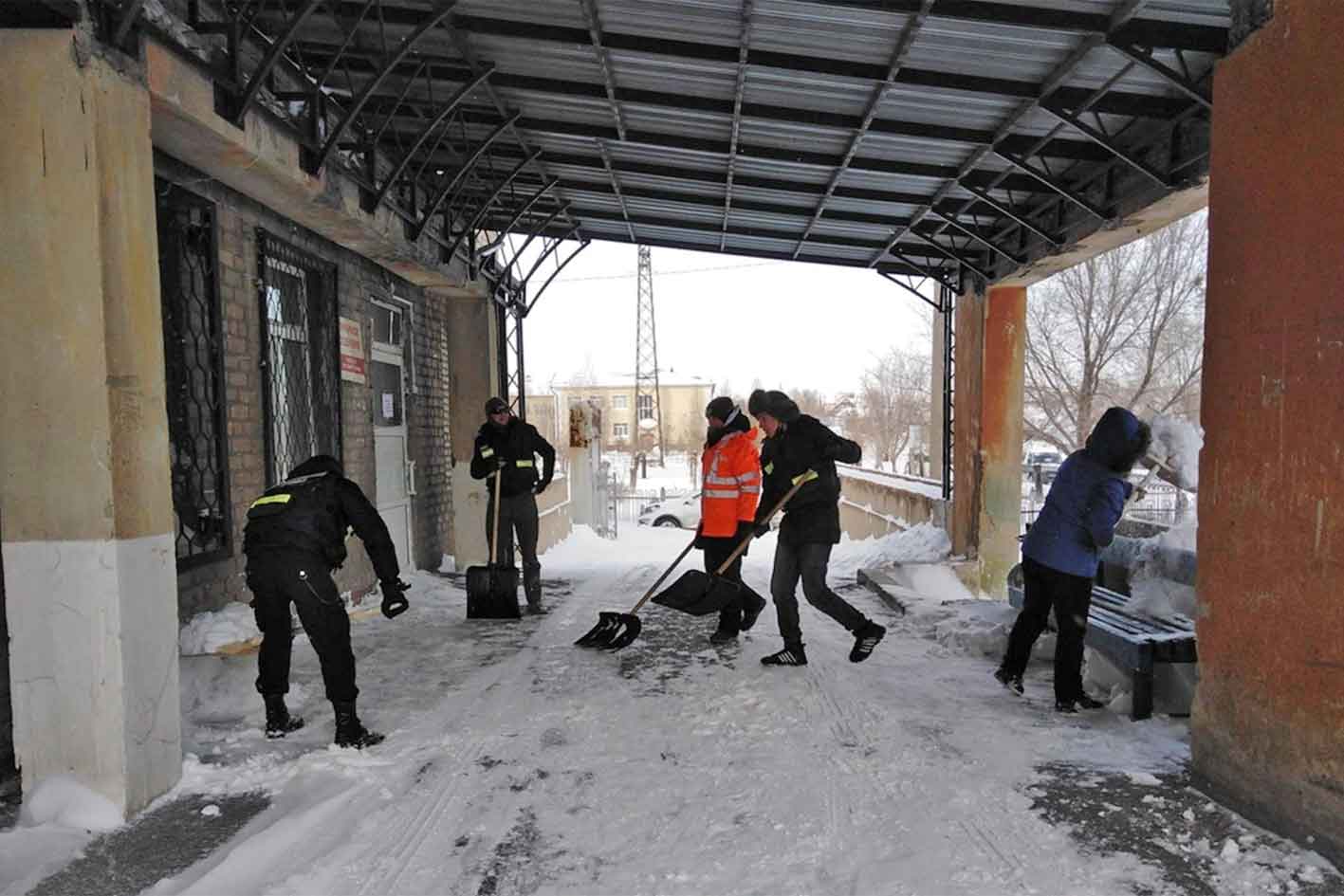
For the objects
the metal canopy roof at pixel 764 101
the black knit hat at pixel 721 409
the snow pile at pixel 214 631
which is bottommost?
the snow pile at pixel 214 631

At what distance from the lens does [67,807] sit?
2904mm

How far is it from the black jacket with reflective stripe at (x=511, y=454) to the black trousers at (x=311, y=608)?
2791 millimetres

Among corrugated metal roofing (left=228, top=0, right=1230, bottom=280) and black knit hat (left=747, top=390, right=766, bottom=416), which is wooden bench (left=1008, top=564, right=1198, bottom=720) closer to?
black knit hat (left=747, top=390, right=766, bottom=416)

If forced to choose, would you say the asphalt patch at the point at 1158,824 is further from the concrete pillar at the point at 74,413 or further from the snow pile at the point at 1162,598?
the concrete pillar at the point at 74,413

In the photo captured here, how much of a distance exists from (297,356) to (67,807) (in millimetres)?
3763

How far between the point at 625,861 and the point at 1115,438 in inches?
119

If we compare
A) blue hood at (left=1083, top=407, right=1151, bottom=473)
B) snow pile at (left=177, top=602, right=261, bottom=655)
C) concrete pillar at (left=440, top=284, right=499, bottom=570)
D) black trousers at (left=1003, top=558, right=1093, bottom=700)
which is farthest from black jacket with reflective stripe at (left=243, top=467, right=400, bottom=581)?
concrete pillar at (left=440, top=284, right=499, bottom=570)

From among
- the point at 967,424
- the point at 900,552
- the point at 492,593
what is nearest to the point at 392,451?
the point at 492,593

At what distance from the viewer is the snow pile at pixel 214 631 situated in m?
3.96

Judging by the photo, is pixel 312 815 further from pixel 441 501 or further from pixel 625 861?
pixel 441 501

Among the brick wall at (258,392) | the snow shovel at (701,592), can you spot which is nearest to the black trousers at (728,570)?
the snow shovel at (701,592)

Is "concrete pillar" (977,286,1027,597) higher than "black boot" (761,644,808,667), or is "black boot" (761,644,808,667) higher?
"concrete pillar" (977,286,1027,597)

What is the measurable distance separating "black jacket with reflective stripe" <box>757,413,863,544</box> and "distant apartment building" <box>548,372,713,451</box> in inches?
1774

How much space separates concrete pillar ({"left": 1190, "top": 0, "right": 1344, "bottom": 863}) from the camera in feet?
8.62
